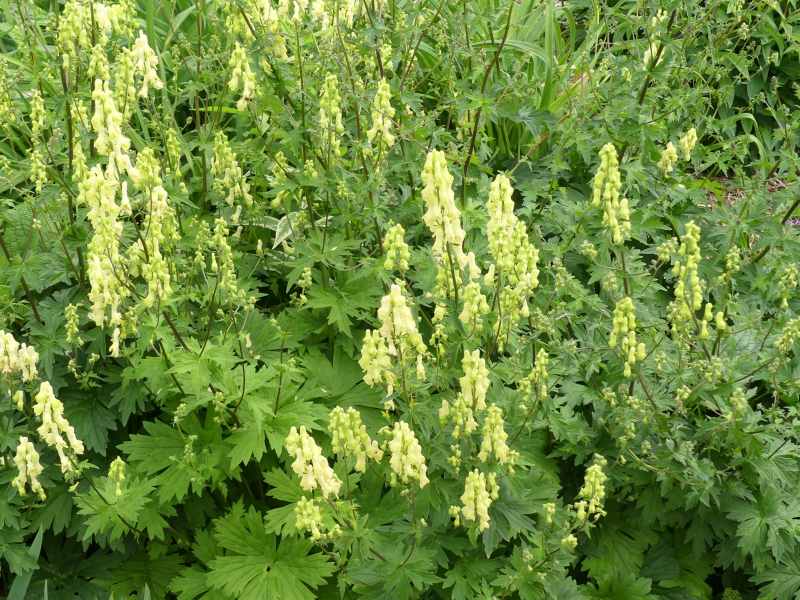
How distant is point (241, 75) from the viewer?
4.13 meters

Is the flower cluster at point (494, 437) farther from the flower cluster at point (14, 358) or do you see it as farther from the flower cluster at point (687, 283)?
the flower cluster at point (14, 358)

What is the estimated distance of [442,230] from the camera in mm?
3178

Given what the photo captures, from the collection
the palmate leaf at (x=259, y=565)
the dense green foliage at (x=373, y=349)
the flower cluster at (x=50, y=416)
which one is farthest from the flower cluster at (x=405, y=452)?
the flower cluster at (x=50, y=416)

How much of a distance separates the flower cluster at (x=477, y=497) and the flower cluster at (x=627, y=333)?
68 cm

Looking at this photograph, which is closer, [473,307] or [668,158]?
[473,307]

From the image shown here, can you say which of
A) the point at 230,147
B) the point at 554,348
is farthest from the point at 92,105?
the point at 554,348

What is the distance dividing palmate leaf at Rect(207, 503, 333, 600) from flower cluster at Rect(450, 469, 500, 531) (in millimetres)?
701

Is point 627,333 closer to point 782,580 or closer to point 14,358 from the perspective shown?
point 782,580

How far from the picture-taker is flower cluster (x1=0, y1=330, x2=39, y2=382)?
3.39 m

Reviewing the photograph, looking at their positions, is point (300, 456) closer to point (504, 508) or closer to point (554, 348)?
point (504, 508)

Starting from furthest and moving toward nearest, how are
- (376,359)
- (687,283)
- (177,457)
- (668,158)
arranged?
(668,158) < (177,457) < (687,283) < (376,359)

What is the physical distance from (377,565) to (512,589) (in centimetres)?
50

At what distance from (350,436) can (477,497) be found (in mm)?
498

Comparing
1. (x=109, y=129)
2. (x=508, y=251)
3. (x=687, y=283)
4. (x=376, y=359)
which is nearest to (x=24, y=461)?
(x=109, y=129)
